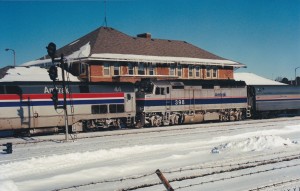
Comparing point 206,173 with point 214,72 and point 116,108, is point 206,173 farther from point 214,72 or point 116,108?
point 214,72

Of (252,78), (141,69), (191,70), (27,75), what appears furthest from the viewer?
(252,78)

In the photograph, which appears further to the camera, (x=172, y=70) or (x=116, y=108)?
(x=172, y=70)

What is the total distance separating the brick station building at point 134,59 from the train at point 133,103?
755cm

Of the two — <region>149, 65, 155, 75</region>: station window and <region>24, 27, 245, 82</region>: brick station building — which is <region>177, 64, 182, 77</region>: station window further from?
<region>149, 65, 155, 75</region>: station window

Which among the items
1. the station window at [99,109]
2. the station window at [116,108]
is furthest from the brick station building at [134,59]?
the station window at [99,109]

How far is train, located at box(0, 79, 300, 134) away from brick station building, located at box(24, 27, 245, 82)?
755cm

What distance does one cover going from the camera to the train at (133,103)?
22.5 m

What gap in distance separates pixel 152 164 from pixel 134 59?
23.0 metres

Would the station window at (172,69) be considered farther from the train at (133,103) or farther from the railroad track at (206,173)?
the railroad track at (206,173)

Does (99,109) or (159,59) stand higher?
(159,59)

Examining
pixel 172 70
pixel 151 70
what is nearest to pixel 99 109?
pixel 151 70

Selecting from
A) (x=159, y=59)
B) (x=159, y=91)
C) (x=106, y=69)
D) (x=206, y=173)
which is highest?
(x=159, y=59)

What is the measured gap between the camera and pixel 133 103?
88.8ft

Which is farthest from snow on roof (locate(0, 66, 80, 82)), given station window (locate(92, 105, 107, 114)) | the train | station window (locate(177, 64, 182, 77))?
station window (locate(177, 64, 182, 77))
